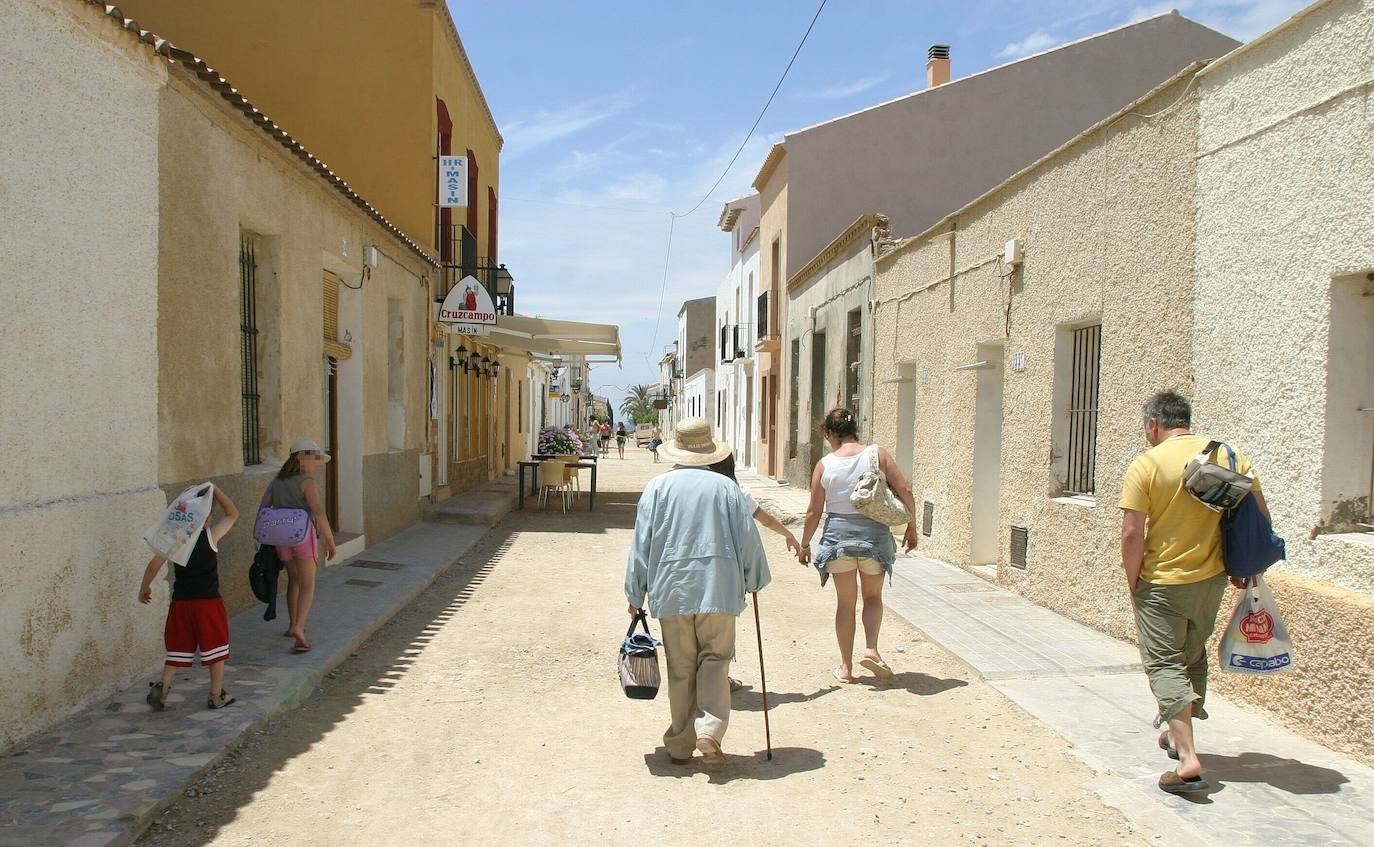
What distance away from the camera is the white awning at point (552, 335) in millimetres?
16875

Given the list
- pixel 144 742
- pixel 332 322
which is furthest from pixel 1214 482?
pixel 332 322

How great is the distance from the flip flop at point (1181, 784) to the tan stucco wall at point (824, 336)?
992 cm

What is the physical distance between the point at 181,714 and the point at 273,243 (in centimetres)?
426

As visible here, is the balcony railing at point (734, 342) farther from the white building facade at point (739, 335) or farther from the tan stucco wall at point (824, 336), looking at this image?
the tan stucco wall at point (824, 336)

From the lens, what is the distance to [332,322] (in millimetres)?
10047

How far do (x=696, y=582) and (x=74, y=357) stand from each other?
10.2ft

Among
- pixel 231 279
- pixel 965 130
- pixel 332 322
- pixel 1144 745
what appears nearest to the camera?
pixel 1144 745

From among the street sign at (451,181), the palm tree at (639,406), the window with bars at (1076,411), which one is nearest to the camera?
the window with bars at (1076,411)

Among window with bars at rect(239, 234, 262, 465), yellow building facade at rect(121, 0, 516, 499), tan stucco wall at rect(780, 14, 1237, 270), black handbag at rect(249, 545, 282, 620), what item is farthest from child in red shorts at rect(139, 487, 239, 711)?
tan stucco wall at rect(780, 14, 1237, 270)

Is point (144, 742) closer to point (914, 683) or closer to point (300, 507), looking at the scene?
point (300, 507)

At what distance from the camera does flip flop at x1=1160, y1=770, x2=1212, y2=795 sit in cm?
390

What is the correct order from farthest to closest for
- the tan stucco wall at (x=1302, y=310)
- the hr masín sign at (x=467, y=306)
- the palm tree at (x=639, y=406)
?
the palm tree at (x=639, y=406) → the hr masín sign at (x=467, y=306) → the tan stucco wall at (x=1302, y=310)

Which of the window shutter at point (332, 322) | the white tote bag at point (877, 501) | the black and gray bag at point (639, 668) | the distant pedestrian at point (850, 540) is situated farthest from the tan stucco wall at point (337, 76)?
the black and gray bag at point (639, 668)

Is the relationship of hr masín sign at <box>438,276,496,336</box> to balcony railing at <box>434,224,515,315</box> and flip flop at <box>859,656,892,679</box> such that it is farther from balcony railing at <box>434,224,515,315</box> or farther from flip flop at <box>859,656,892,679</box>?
flip flop at <box>859,656,892,679</box>
